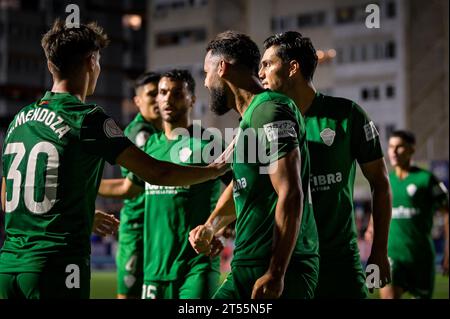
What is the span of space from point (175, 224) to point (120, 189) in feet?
3.04

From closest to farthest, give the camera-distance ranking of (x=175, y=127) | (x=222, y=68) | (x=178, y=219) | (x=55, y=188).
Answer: (x=55, y=188), (x=222, y=68), (x=178, y=219), (x=175, y=127)

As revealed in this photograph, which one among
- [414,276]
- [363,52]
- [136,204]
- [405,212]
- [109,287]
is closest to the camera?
[136,204]

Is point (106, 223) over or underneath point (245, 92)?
underneath

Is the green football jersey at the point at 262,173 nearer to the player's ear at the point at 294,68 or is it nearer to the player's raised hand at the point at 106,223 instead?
the player's ear at the point at 294,68

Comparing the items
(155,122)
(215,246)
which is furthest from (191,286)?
(155,122)

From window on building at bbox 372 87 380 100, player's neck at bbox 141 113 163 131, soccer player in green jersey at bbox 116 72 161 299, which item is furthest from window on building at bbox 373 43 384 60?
soccer player in green jersey at bbox 116 72 161 299

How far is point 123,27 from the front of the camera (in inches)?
2680

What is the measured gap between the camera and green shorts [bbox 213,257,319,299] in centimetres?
492

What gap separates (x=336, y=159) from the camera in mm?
6203

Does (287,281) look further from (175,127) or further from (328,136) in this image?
(175,127)

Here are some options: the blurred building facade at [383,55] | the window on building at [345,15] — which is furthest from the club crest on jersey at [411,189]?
the window on building at [345,15]

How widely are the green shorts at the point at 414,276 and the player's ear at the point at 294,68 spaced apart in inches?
224

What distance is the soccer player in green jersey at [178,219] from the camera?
25.1 feet
